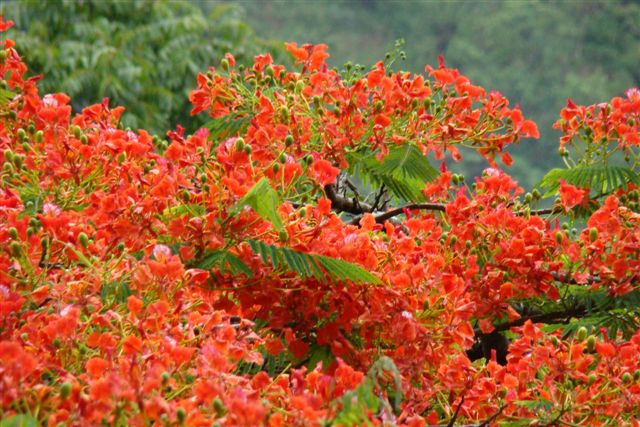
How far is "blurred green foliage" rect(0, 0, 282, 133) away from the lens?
41.7 feet

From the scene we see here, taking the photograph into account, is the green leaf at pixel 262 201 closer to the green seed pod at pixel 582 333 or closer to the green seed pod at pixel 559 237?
the green seed pod at pixel 582 333

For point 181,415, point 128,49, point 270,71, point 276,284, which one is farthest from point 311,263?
point 128,49

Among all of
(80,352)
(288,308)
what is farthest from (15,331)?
(288,308)

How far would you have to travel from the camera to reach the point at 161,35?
46.5ft

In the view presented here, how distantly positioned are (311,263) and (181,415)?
683 mm

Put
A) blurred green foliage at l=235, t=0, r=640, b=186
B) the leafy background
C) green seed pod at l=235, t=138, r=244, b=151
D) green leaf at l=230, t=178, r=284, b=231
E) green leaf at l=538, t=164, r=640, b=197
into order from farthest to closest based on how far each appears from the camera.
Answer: blurred green foliage at l=235, t=0, r=640, b=186 → the leafy background → green leaf at l=538, t=164, r=640, b=197 → green seed pod at l=235, t=138, r=244, b=151 → green leaf at l=230, t=178, r=284, b=231

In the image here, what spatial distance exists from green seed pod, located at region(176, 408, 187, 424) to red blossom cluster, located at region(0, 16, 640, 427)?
1 centimetres

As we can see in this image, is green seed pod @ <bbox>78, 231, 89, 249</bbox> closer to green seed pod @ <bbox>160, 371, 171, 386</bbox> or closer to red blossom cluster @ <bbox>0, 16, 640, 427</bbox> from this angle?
red blossom cluster @ <bbox>0, 16, 640, 427</bbox>

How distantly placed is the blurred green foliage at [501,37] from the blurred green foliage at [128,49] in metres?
9.25

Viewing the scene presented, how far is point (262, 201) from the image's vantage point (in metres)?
2.23

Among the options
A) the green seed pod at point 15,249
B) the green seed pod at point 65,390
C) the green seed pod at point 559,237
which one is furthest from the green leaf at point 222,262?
the green seed pod at point 559,237

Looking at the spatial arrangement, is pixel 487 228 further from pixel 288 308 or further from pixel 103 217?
pixel 103 217

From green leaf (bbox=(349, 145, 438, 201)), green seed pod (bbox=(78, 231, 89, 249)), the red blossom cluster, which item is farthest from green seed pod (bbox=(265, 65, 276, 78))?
green seed pod (bbox=(78, 231, 89, 249))

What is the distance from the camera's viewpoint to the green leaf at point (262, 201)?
7.30ft
